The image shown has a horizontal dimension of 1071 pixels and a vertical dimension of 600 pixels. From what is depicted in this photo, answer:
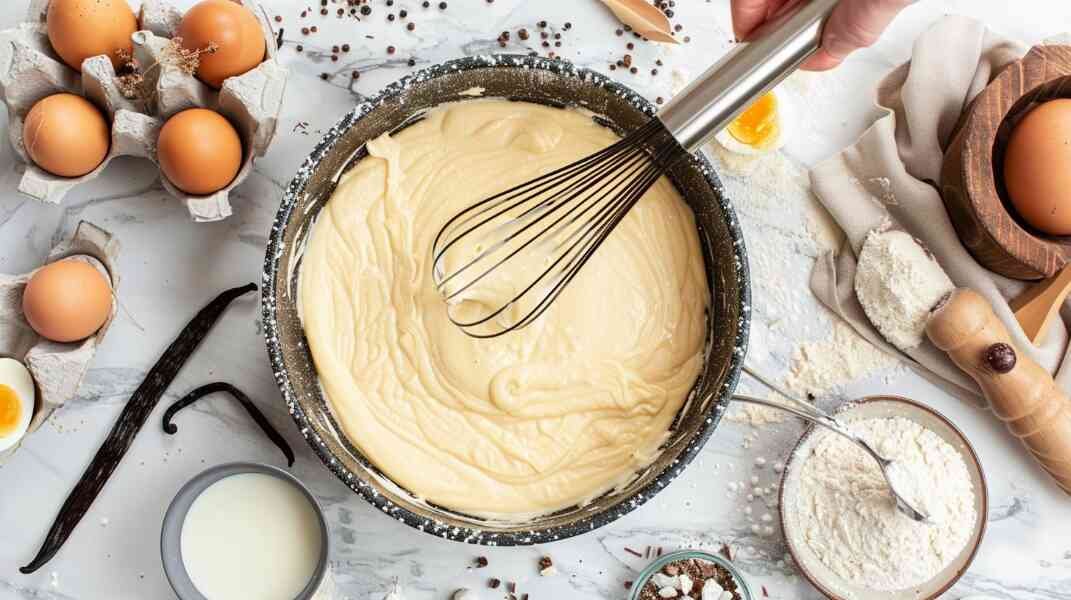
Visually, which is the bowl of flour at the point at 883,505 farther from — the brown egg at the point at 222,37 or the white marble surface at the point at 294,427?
the brown egg at the point at 222,37

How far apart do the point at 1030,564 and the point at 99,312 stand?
1.97 meters

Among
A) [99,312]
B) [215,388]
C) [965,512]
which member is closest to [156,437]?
[215,388]

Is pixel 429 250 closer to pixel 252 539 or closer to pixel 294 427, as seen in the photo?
pixel 294 427

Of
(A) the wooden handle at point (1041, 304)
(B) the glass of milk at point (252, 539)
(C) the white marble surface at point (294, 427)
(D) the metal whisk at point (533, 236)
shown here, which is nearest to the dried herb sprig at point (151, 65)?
(C) the white marble surface at point (294, 427)

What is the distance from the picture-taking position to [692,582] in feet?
6.41

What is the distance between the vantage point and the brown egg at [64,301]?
1759 mm

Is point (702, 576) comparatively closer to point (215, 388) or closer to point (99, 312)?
point (215, 388)

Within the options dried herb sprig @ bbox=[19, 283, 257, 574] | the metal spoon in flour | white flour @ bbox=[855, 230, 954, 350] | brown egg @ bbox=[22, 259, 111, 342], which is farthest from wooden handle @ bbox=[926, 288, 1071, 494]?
brown egg @ bbox=[22, 259, 111, 342]

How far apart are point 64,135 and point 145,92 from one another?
0.17 meters

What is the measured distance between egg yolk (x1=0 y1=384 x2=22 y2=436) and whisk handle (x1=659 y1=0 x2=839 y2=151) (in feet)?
4.25

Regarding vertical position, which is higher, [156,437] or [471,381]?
[471,381]

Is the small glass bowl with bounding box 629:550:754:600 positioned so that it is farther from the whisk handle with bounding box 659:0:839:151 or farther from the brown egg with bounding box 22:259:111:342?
the brown egg with bounding box 22:259:111:342

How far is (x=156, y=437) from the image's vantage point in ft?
6.37

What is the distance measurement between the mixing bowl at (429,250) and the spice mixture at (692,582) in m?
0.26
